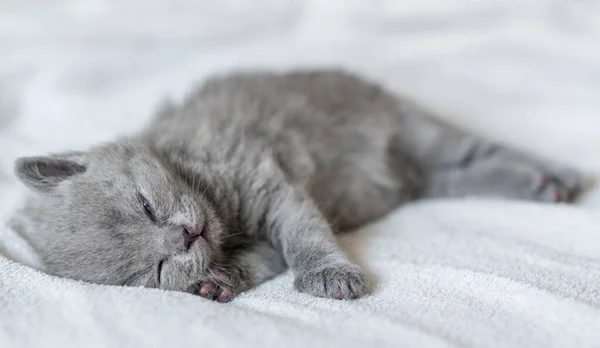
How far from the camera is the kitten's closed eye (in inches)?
57.5

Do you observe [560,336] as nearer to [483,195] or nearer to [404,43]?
[483,195]

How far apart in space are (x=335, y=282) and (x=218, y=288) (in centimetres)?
27

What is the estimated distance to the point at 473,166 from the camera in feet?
6.98

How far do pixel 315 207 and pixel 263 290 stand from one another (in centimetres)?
31

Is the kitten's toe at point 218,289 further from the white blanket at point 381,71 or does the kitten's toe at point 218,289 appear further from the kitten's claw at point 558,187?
the kitten's claw at point 558,187

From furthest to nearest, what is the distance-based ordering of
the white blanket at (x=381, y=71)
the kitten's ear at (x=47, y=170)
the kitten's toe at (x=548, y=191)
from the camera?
the kitten's toe at (x=548, y=191), the white blanket at (x=381, y=71), the kitten's ear at (x=47, y=170)

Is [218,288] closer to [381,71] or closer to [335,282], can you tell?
[335,282]

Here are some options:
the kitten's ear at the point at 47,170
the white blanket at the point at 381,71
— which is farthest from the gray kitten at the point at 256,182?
the white blanket at the point at 381,71

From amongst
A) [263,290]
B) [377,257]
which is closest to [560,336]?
[377,257]

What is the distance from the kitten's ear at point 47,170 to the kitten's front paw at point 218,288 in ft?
1.54

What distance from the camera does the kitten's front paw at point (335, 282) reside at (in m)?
1.39

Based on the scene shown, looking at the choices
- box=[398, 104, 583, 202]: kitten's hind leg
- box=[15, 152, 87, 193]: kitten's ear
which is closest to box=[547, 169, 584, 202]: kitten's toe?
box=[398, 104, 583, 202]: kitten's hind leg

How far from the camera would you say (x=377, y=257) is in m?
1.61

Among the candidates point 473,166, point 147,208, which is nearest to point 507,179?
point 473,166
